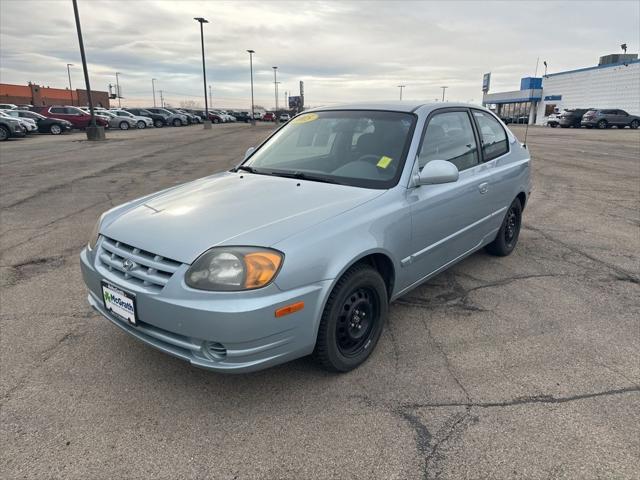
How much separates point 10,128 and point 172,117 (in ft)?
76.4

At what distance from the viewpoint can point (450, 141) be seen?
3.79m

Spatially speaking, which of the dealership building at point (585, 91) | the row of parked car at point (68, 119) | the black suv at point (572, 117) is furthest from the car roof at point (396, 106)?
the black suv at point (572, 117)

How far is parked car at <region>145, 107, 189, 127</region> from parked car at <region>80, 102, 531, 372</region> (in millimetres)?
44086

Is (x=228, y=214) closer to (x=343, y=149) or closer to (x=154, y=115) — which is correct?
(x=343, y=149)

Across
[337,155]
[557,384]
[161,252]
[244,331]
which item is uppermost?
[337,155]

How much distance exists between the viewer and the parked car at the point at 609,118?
1395 inches

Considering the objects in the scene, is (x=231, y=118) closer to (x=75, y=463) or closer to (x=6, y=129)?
(x=6, y=129)

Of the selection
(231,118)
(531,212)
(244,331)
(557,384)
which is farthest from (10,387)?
(231,118)

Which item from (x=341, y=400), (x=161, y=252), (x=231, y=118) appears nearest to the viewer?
(x=161, y=252)

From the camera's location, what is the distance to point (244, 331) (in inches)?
88.3

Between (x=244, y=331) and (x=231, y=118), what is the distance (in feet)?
220

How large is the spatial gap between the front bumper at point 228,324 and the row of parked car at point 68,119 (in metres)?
25.2

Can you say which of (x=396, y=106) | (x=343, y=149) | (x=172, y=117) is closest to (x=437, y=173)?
(x=343, y=149)

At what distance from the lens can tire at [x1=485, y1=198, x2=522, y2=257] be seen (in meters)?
4.86
